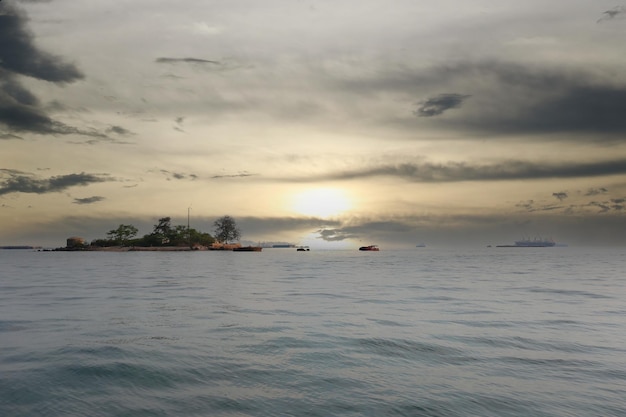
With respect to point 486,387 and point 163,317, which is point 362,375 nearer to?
point 486,387

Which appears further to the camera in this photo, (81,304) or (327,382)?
(81,304)

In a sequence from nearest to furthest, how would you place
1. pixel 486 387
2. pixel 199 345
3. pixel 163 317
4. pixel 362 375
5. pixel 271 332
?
pixel 486 387 < pixel 362 375 < pixel 199 345 < pixel 271 332 < pixel 163 317

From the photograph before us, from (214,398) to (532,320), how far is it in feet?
74.8

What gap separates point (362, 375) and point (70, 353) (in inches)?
467

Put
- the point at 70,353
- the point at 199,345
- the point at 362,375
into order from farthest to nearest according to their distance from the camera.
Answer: the point at 199,345 < the point at 70,353 < the point at 362,375

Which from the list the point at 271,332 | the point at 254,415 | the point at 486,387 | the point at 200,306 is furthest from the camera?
the point at 200,306

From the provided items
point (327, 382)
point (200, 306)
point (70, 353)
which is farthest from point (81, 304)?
point (327, 382)

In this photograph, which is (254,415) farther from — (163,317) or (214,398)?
(163,317)

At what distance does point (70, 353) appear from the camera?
19.8 metres

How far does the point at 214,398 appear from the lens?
14180 mm

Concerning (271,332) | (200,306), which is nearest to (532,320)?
(271,332)

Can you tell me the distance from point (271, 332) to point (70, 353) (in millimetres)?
9011

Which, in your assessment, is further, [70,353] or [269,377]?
[70,353]

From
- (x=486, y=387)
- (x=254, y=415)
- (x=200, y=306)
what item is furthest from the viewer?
(x=200, y=306)
